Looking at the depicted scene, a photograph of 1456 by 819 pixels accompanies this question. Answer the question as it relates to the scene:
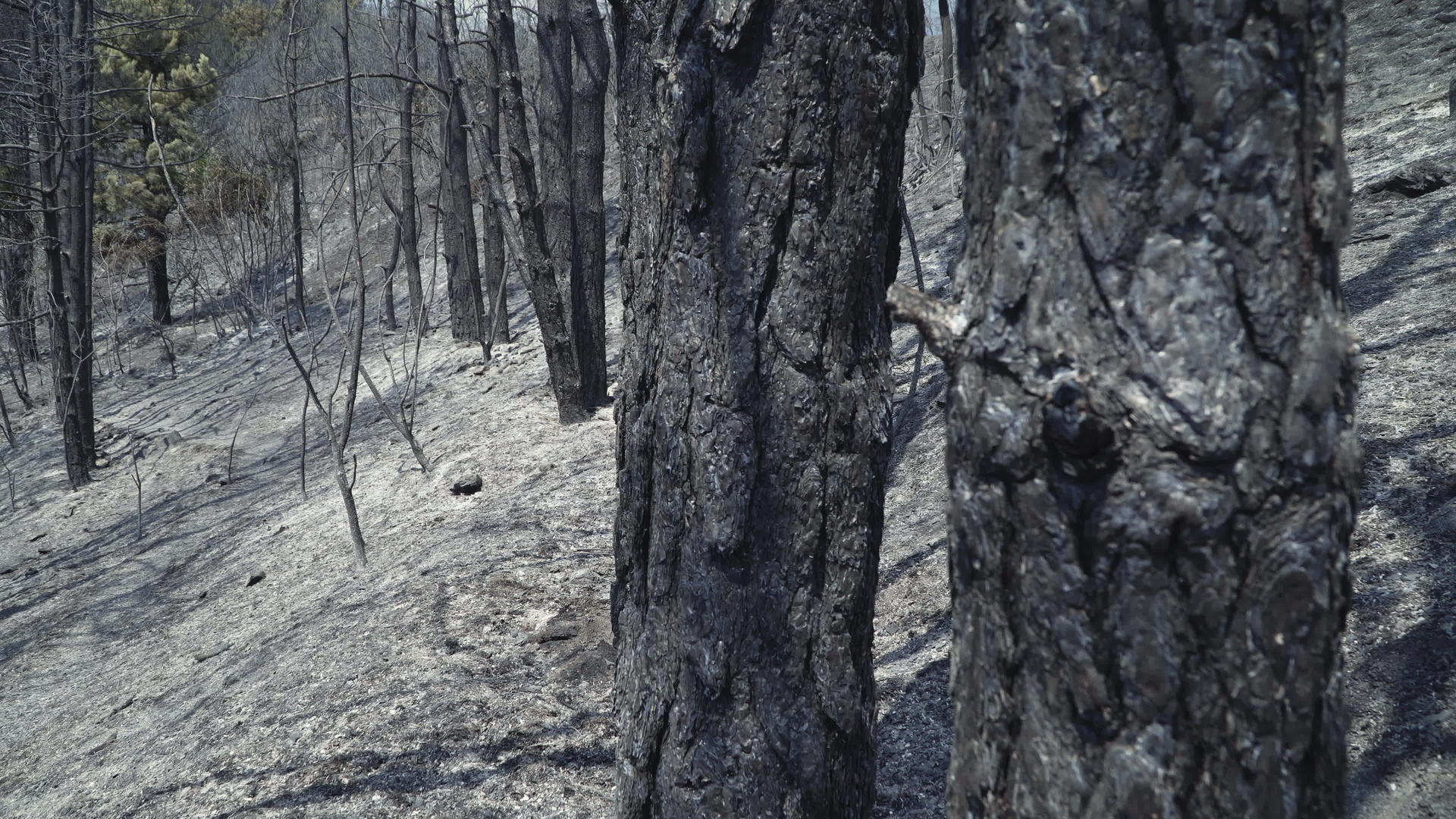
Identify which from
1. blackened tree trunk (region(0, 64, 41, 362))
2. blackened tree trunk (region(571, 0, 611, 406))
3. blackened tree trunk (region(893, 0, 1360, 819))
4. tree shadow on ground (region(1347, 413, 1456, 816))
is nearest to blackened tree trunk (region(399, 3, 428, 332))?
blackened tree trunk (region(571, 0, 611, 406))

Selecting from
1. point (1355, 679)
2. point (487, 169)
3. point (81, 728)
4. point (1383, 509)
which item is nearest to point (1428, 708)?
point (1355, 679)

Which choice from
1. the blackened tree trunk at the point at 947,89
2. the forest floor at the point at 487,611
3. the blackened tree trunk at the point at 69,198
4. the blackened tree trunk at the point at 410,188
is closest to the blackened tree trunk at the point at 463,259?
the blackened tree trunk at the point at 410,188

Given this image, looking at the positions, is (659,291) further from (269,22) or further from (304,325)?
(269,22)

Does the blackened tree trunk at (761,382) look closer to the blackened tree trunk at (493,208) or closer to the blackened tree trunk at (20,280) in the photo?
the blackened tree trunk at (493,208)

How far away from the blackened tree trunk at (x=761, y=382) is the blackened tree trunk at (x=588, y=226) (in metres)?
4.77

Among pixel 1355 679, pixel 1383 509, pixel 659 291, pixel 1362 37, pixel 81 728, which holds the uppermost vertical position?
pixel 1362 37

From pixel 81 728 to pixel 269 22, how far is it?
889 inches

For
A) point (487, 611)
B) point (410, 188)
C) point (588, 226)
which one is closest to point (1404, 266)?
point (487, 611)

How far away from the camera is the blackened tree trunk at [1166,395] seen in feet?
2.96

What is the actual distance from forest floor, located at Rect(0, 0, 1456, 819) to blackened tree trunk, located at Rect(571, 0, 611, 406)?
0.42 metres

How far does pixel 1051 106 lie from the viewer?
0.96m

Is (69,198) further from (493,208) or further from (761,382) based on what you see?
(761,382)

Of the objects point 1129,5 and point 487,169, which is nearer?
point 1129,5

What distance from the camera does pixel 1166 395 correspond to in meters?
0.92
